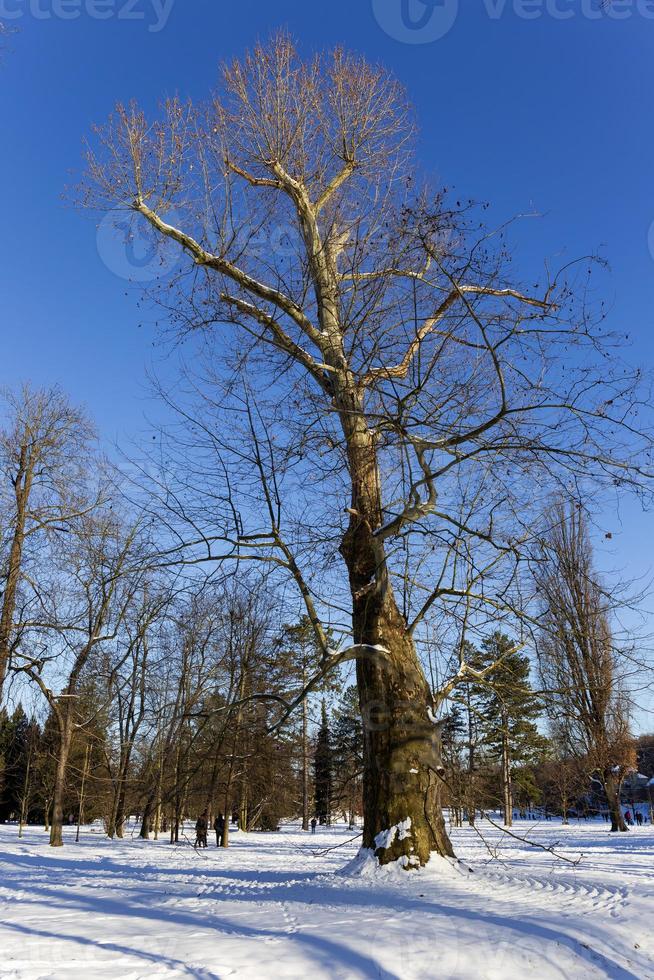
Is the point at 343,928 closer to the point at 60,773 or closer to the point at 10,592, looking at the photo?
the point at 10,592

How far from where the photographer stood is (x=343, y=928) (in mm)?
4289

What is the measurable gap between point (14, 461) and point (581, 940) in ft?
55.3

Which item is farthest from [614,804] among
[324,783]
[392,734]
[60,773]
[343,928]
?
[343,928]

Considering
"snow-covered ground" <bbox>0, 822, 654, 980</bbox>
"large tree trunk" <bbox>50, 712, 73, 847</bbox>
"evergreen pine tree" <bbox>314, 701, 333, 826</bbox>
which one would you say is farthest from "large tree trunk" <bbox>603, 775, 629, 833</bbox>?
"snow-covered ground" <bbox>0, 822, 654, 980</bbox>

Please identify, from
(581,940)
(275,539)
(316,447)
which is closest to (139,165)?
(316,447)

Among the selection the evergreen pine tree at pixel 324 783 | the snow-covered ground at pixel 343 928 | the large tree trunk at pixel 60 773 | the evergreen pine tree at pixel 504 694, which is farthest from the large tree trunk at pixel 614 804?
the snow-covered ground at pixel 343 928

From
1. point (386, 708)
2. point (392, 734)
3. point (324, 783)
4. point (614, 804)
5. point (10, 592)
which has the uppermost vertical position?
point (10, 592)

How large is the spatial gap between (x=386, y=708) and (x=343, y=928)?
2.82 metres

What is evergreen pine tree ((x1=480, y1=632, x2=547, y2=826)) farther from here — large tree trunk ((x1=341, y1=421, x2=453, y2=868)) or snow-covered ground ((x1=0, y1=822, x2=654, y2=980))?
snow-covered ground ((x1=0, y1=822, x2=654, y2=980))

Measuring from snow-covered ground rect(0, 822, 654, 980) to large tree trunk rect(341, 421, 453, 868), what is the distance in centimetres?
37

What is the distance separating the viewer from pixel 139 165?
7.32 metres

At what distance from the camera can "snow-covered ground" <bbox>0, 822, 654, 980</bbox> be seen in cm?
353

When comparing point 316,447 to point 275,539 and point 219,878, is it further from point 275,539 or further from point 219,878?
point 219,878

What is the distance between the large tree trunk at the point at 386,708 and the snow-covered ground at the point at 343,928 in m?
0.37
